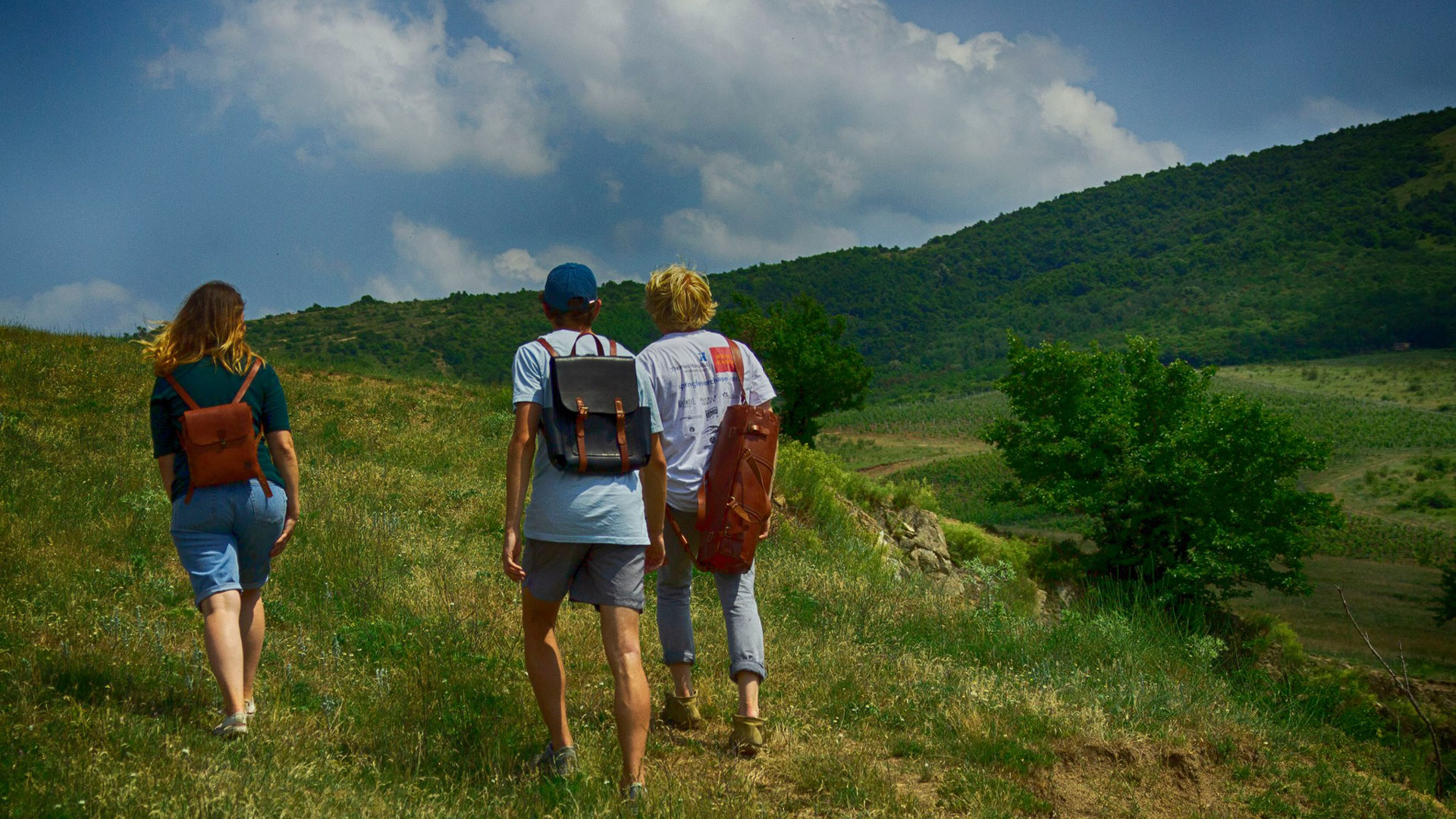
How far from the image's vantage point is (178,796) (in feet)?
9.21

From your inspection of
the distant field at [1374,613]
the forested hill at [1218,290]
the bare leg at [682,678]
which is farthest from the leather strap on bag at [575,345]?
the forested hill at [1218,290]

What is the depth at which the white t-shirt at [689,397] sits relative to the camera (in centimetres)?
397

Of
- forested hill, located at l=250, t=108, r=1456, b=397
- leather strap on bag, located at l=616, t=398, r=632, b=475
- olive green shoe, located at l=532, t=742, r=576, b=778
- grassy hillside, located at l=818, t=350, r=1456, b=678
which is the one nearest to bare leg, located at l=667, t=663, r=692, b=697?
olive green shoe, located at l=532, t=742, r=576, b=778

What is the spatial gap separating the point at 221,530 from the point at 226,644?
1.44ft

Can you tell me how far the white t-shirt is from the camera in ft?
13.0

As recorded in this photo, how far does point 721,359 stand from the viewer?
4.09 meters

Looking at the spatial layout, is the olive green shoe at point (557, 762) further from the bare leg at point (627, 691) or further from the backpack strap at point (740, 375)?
the backpack strap at point (740, 375)

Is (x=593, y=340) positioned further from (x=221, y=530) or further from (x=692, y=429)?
(x=221, y=530)

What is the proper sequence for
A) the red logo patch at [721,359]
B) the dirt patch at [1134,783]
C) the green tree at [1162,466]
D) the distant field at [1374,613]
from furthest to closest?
the distant field at [1374,613] < the green tree at [1162,466] < the red logo patch at [721,359] < the dirt patch at [1134,783]

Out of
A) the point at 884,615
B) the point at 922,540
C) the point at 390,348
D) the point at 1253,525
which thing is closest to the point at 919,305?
the point at 390,348

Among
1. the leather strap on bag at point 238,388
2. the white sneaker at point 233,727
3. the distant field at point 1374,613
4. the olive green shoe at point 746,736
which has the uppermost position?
the leather strap on bag at point 238,388

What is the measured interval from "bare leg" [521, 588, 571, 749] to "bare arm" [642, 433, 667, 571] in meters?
0.45

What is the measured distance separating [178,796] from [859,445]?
334 feet

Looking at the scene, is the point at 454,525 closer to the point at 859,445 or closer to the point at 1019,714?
the point at 1019,714
